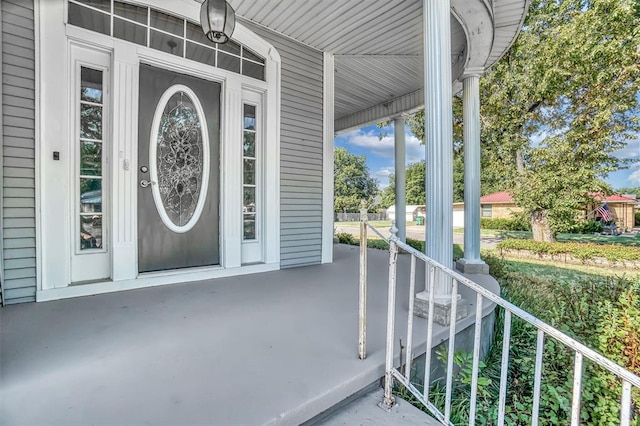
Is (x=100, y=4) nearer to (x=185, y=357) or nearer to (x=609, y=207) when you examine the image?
(x=185, y=357)

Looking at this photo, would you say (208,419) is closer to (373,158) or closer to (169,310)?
(169,310)

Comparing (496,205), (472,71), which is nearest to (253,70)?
(472,71)

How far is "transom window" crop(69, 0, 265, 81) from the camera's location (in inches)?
108

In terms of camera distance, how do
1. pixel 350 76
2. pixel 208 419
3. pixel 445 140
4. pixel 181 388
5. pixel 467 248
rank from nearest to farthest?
1. pixel 208 419
2. pixel 181 388
3. pixel 445 140
4. pixel 467 248
5. pixel 350 76

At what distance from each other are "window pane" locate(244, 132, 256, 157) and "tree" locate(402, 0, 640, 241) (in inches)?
295

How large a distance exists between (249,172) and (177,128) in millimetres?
893

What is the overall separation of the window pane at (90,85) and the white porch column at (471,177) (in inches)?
160

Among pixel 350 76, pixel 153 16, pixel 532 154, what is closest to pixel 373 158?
pixel 532 154

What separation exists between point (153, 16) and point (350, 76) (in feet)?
9.84

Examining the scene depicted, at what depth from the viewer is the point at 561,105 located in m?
8.86

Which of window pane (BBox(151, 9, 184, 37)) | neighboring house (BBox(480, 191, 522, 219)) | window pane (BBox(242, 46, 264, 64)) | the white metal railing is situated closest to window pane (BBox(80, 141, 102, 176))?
window pane (BBox(151, 9, 184, 37))

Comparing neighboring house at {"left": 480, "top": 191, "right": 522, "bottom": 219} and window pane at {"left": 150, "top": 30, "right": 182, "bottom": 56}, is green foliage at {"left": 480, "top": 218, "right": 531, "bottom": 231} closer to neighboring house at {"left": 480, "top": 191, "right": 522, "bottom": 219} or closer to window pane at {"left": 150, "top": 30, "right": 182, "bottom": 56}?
neighboring house at {"left": 480, "top": 191, "right": 522, "bottom": 219}

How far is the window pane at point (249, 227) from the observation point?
145 inches

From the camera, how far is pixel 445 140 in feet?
7.59
